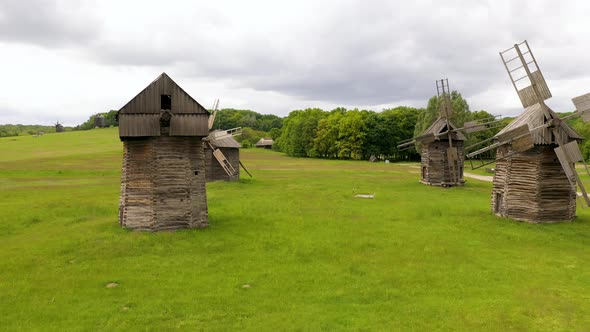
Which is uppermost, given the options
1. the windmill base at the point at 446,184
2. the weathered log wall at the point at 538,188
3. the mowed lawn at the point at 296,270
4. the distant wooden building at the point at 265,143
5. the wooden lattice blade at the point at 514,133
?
the distant wooden building at the point at 265,143

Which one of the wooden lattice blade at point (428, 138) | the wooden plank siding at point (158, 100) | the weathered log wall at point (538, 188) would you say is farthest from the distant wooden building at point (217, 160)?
the weathered log wall at point (538, 188)

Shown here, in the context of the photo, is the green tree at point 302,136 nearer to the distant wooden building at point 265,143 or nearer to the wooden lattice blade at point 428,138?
the distant wooden building at point 265,143

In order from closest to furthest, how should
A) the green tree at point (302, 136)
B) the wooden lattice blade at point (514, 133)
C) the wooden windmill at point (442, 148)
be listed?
1. the wooden lattice blade at point (514, 133)
2. the wooden windmill at point (442, 148)
3. the green tree at point (302, 136)

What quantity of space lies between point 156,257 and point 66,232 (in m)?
7.75

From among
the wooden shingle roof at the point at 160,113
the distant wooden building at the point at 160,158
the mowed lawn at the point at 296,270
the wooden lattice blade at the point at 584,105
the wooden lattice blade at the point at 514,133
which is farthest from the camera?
the wooden lattice blade at the point at 514,133

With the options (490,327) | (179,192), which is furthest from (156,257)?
(490,327)

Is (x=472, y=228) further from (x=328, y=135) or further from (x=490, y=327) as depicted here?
(x=328, y=135)

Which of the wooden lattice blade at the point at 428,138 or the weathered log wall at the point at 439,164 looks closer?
the wooden lattice blade at the point at 428,138

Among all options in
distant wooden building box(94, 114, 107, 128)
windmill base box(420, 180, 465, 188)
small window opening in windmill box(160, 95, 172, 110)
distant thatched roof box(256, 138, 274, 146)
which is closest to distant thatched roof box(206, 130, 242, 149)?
small window opening in windmill box(160, 95, 172, 110)

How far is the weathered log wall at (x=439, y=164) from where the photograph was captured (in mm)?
46312

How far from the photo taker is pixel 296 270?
687 inches

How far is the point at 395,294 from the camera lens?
14961mm

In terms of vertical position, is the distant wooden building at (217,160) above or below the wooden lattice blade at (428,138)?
below

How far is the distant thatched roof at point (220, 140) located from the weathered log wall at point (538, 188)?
2857 cm
